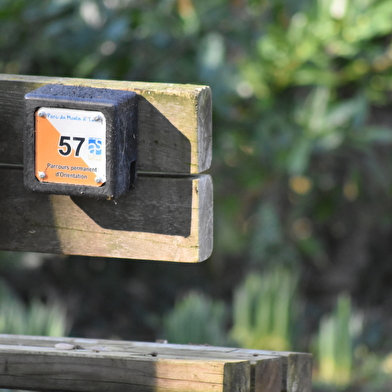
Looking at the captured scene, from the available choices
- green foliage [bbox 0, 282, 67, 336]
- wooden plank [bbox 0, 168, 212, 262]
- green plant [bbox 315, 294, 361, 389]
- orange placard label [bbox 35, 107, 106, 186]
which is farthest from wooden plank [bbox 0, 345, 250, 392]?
green plant [bbox 315, 294, 361, 389]

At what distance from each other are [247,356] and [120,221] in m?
0.35

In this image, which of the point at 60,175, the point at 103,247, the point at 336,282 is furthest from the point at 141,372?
the point at 336,282

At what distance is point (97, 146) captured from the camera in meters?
1.07

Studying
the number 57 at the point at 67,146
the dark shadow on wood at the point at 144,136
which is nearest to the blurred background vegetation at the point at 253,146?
the dark shadow on wood at the point at 144,136

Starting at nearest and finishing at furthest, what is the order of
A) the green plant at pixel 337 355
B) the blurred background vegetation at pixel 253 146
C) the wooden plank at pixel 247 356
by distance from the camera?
the wooden plank at pixel 247 356 → the blurred background vegetation at pixel 253 146 → the green plant at pixel 337 355

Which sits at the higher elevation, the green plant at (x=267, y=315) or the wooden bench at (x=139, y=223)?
the wooden bench at (x=139, y=223)

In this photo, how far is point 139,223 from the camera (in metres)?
1.12

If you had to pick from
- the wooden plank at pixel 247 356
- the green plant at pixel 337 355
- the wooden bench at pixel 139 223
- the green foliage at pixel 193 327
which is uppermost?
the wooden bench at pixel 139 223

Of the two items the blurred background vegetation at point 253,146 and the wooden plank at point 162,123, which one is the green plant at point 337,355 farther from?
the wooden plank at point 162,123

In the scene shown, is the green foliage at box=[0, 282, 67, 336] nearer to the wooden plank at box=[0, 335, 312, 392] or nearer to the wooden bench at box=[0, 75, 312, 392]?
the wooden plank at box=[0, 335, 312, 392]

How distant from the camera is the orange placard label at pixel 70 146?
1.07 m

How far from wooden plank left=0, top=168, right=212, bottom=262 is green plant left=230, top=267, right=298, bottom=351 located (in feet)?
10.7

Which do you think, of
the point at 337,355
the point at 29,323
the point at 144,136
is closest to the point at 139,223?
the point at 144,136

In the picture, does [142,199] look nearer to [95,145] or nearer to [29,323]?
[95,145]
